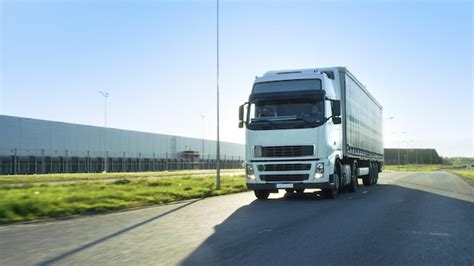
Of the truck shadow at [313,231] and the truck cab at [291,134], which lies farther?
the truck cab at [291,134]

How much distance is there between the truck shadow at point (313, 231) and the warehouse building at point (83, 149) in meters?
49.2

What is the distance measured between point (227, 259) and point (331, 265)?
1317 millimetres

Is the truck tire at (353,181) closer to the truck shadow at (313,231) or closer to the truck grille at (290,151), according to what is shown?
the truck grille at (290,151)

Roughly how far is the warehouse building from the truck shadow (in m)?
49.2

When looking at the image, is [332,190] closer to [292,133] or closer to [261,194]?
[261,194]

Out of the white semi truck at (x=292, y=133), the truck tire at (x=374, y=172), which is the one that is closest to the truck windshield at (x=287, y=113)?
the white semi truck at (x=292, y=133)

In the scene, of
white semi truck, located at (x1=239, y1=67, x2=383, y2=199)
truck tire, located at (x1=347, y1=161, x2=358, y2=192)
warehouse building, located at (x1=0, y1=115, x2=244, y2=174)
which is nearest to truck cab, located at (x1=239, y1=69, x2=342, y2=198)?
white semi truck, located at (x1=239, y1=67, x2=383, y2=199)

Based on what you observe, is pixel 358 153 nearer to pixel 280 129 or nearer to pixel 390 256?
pixel 280 129

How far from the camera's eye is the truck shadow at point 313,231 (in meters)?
6.86

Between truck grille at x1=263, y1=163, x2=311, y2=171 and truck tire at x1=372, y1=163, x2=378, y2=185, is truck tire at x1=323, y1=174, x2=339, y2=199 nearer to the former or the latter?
truck grille at x1=263, y1=163, x2=311, y2=171

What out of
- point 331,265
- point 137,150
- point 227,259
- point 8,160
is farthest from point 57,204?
point 137,150

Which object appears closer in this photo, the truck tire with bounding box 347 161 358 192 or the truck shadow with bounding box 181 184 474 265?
the truck shadow with bounding box 181 184 474 265

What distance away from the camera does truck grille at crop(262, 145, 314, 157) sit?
1595cm

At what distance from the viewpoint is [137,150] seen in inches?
3322
